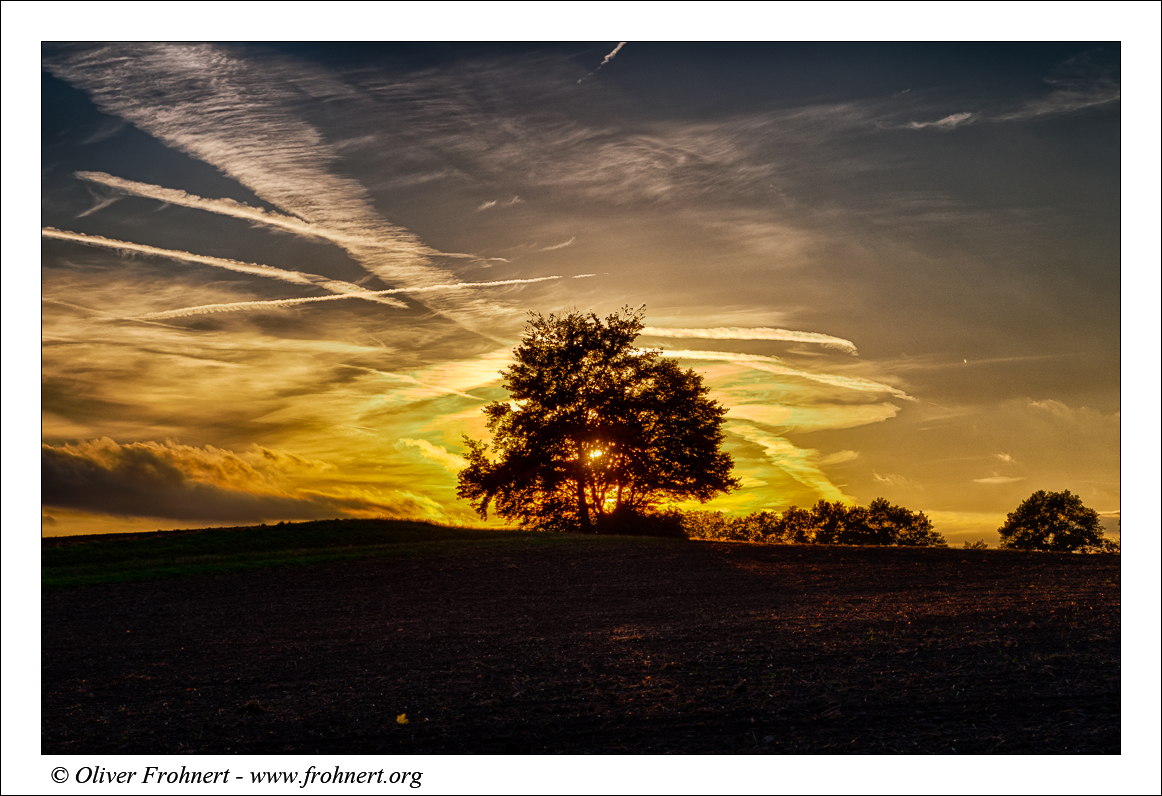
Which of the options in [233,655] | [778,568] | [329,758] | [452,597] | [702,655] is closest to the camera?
[329,758]

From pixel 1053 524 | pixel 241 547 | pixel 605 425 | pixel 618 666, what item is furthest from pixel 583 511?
pixel 618 666

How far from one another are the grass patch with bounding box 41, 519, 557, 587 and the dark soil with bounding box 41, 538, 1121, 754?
4.91m

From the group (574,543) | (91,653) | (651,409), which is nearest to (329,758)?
A: (91,653)

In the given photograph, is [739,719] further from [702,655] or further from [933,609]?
[933,609]

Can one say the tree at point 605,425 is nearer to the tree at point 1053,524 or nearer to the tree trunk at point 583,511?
the tree trunk at point 583,511

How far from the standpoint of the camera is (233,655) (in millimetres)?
12766

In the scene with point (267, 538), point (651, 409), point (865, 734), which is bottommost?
point (267, 538)

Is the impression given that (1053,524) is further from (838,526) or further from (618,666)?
(618,666)

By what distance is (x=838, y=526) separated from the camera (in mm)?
55906

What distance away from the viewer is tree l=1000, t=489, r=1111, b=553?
36.7 metres

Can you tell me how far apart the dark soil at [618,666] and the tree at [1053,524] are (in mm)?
21349

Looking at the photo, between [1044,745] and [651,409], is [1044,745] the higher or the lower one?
the lower one

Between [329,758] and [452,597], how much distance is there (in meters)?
10.1

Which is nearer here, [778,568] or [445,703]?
[445,703]
